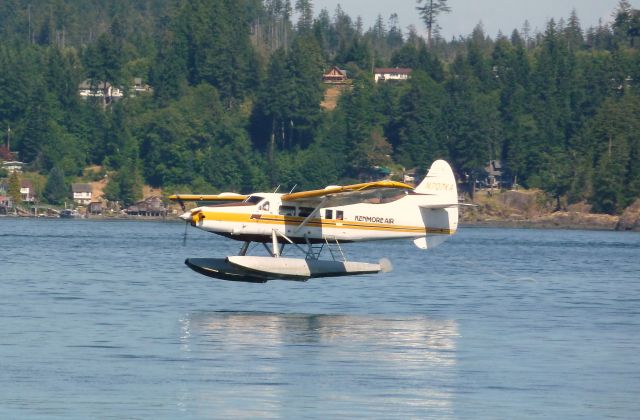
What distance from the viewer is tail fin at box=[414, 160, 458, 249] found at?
1336 inches

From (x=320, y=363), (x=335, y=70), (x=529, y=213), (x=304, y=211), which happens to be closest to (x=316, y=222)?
(x=304, y=211)

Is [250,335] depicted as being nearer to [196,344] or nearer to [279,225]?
[196,344]

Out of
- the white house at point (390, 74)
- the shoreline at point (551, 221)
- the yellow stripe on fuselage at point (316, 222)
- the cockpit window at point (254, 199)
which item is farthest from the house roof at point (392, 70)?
the cockpit window at point (254, 199)

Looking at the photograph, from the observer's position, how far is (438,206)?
33.9 meters

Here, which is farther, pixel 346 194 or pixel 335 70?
pixel 335 70

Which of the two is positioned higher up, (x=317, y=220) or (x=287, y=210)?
(x=287, y=210)

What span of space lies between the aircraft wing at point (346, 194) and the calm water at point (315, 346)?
2426 mm

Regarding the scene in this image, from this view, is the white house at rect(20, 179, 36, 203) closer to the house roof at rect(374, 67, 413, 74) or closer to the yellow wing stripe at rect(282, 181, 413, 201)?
the house roof at rect(374, 67, 413, 74)

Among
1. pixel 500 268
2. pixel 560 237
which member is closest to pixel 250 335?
pixel 500 268

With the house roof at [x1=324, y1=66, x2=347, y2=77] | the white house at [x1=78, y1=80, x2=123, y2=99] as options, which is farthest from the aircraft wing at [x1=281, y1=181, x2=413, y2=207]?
the house roof at [x1=324, y1=66, x2=347, y2=77]

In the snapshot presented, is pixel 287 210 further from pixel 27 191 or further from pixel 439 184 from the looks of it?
pixel 27 191

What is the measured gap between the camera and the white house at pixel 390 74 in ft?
533

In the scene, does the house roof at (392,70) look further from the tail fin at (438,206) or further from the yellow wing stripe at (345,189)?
the yellow wing stripe at (345,189)

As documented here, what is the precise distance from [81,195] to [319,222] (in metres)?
93.2
